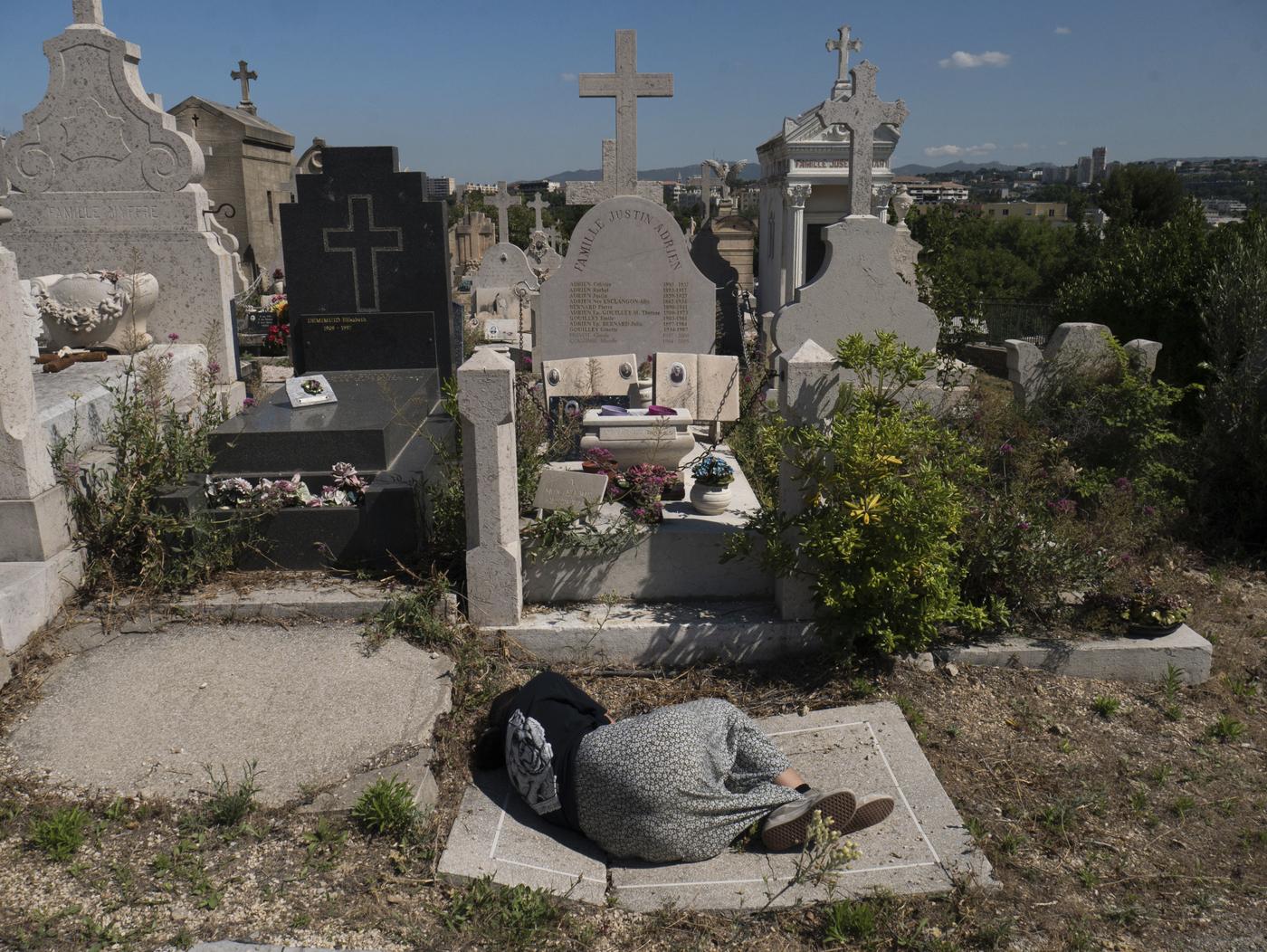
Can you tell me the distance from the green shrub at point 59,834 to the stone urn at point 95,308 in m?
4.70

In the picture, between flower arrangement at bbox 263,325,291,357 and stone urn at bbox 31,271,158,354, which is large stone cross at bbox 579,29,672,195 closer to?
stone urn at bbox 31,271,158,354

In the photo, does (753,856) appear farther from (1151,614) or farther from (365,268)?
(365,268)

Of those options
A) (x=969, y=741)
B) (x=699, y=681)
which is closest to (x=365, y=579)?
(x=699, y=681)

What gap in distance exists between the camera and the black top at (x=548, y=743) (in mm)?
3775

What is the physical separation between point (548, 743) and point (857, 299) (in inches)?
213

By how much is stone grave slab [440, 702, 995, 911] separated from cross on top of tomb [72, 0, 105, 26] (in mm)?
7870

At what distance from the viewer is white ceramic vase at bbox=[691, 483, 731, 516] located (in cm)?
579

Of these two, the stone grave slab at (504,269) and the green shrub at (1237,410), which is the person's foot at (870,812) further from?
the stone grave slab at (504,269)

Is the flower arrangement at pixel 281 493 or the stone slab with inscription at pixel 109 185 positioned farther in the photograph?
the stone slab with inscription at pixel 109 185

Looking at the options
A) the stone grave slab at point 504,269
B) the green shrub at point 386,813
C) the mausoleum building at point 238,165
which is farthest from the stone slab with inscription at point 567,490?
the mausoleum building at point 238,165

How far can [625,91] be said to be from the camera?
29.7 ft

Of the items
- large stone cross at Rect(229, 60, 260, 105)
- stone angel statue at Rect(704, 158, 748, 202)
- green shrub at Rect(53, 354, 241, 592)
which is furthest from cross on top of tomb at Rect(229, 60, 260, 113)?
green shrub at Rect(53, 354, 241, 592)

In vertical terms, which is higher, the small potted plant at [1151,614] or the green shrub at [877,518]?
the green shrub at [877,518]

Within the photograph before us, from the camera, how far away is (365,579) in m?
5.43
